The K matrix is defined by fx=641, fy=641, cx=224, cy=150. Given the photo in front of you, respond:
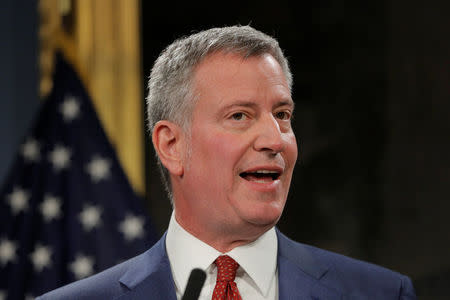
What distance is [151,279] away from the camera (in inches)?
76.5

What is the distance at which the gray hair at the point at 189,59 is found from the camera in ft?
6.29

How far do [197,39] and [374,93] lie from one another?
191cm

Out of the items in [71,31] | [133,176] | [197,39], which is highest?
[197,39]

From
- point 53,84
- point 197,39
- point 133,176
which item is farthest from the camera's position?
point 133,176

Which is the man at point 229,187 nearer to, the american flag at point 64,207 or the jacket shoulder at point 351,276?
the jacket shoulder at point 351,276

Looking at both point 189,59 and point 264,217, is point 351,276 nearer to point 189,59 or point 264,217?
point 264,217

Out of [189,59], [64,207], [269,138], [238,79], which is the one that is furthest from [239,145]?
[64,207]

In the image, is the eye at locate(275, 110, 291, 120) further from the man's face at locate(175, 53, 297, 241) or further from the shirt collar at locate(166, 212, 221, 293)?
the shirt collar at locate(166, 212, 221, 293)

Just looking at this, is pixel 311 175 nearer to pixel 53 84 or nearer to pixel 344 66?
pixel 344 66

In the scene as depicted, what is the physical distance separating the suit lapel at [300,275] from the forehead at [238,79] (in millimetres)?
483

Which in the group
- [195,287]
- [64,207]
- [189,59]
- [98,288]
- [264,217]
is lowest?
[64,207]

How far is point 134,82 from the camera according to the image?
413 cm

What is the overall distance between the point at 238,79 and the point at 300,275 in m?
0.62

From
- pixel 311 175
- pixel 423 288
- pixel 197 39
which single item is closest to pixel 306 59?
pixel 311 175
